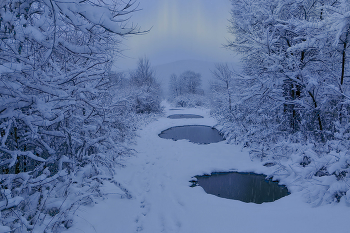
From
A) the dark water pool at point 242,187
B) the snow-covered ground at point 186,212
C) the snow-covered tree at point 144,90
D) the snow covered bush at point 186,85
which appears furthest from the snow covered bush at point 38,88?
the snow covered bush at point 186,85

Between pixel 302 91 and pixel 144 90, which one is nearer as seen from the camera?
pixel 302 91

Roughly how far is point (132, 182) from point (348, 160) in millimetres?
4538

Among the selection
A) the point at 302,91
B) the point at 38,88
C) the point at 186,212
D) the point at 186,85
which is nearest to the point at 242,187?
the point at 186,212

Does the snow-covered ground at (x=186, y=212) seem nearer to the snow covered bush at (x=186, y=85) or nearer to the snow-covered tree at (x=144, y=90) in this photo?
the snow-covered tree at (x=144, y=90)

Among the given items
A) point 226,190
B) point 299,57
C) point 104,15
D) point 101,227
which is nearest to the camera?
point 104,15

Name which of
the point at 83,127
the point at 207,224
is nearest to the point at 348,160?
the point at 207,224

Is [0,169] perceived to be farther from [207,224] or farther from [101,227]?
[207,224]

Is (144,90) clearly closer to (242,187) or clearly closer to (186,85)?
(242,187)

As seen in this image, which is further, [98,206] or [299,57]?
[299,57]

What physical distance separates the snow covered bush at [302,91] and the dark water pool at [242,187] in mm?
488

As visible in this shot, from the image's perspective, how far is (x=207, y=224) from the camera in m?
3.37

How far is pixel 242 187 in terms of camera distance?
534cm

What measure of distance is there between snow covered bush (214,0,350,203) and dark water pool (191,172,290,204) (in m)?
0.49

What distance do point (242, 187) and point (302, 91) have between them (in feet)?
13.8
